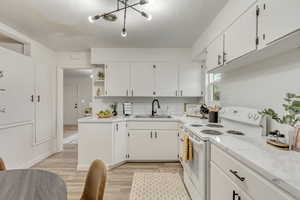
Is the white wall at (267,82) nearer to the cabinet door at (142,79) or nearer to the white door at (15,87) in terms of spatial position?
the cabinet door at (142,79)

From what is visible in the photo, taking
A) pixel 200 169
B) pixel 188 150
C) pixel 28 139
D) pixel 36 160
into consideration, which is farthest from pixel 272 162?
pixel 36 160

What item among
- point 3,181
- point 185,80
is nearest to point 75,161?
point 3,181

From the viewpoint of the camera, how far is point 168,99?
12.4ft

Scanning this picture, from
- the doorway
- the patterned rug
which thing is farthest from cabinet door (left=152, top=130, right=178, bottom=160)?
the doorway

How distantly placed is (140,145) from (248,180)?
2.43 meters

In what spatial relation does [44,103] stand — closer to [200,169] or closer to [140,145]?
[140,145]

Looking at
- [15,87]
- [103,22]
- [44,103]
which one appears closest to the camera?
[103,22]

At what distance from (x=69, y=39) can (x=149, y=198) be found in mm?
3144

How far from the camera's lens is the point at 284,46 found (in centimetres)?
121

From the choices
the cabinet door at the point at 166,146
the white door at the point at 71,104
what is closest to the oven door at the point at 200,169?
the cabinet door at the point at 166,146

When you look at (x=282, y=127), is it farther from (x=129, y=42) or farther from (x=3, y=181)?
(x=129, y=42)

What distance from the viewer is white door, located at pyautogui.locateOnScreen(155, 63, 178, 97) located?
11.6ft

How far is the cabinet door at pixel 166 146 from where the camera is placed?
317 cm

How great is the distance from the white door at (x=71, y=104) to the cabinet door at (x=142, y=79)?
18.5 feet
